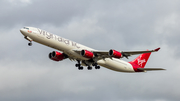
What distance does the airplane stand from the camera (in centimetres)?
5900

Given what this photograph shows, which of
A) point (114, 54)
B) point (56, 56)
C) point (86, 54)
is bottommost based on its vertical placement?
point (114, 54)

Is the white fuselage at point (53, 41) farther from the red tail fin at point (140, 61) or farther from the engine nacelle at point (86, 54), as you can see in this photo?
the red tail fin at point (140, 61)

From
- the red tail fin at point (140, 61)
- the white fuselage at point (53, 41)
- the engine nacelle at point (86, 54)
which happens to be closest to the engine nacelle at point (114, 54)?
the engine nacelle at point (86, 54)

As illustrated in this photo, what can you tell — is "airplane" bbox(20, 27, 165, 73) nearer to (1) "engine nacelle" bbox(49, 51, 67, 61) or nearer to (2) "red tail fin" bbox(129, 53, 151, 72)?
(1) "engine nacelle" bbox(49, 51, 67, 61)

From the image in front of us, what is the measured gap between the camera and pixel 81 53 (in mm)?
62094

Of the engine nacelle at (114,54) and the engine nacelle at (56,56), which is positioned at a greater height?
the engine nacelle at (56,56)

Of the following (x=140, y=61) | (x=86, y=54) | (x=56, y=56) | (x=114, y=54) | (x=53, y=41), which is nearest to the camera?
(x=53, y=41)

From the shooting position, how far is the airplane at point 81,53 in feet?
194

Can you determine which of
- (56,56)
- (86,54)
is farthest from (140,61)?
(56,56)

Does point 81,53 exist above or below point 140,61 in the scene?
below

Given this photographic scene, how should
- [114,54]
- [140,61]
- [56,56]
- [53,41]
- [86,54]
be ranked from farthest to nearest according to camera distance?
[140,61] → [56,56] → [86,54] → [114,54] → [53,41]

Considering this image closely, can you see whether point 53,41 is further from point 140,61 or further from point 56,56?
point 140,61

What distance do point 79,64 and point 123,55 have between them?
11.5 meters

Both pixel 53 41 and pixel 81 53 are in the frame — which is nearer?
pixel 53 41
